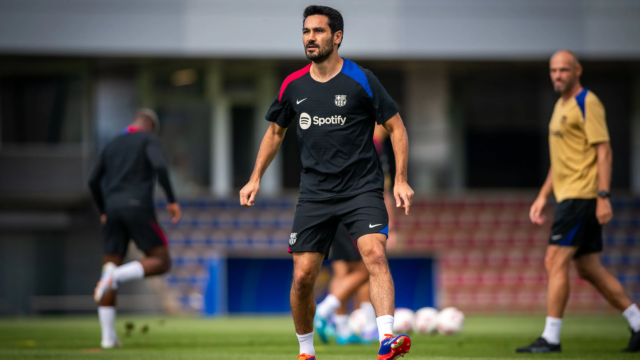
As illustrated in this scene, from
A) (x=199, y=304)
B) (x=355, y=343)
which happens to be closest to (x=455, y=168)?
(x=199, y=304)

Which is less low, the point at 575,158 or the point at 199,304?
the point at 575,158

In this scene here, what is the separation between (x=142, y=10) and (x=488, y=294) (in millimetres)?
9576

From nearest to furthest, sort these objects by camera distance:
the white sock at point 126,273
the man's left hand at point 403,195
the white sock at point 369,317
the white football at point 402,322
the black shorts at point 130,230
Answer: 1. the man's left hand at point 403,195
2. the white sock at point 126,273
3. the black shorts at point 130,230
4. the white sock at point 369,317
5. the white football at point 402,322

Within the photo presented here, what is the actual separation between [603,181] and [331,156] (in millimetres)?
2533

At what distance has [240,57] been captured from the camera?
1870 cm

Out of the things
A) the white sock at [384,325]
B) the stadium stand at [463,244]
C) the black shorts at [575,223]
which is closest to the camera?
the white sock at [384,325]

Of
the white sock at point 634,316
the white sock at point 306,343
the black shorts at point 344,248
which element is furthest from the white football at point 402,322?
the white sock at point 306,343

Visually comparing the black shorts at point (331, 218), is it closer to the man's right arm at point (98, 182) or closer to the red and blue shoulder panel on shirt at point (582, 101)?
the red and blue shoulder panel on shirt at point (582, 101)

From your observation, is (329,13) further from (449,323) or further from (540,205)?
(449,323)

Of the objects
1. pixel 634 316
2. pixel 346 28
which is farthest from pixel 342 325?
pixel 346 28

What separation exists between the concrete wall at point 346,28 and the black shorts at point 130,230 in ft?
35.3

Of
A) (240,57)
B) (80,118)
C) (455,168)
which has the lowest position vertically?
(455,168)

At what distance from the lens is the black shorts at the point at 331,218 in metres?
4.94

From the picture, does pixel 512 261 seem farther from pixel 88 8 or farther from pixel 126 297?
pixel 88 8
